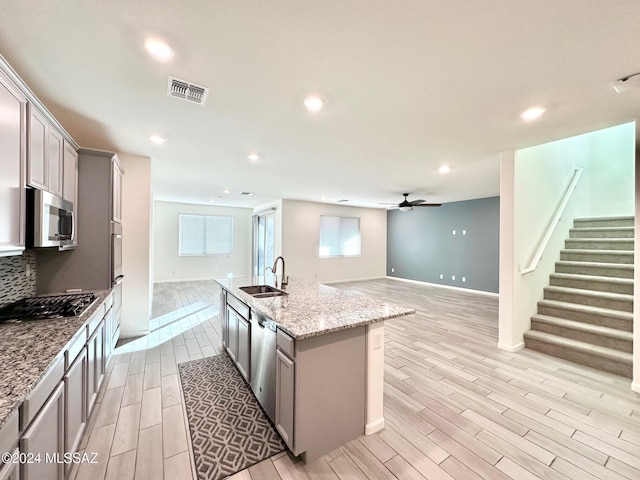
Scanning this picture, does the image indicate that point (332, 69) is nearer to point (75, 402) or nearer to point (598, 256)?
point (75, 402)

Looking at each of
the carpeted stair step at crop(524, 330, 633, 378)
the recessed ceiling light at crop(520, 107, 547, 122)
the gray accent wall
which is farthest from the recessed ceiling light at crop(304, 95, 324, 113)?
the gray accent wall

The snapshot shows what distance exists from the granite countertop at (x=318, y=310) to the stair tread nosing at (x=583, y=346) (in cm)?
264

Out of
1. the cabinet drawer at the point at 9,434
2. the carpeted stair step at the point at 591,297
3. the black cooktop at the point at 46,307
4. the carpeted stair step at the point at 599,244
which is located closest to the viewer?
the cabinet drawer at the point at 9,434

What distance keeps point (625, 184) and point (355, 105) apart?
6.03m

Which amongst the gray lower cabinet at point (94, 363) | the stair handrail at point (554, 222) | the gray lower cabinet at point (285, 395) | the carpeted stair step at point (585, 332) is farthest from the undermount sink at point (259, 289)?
the carpeted stair step at point (585, 332)

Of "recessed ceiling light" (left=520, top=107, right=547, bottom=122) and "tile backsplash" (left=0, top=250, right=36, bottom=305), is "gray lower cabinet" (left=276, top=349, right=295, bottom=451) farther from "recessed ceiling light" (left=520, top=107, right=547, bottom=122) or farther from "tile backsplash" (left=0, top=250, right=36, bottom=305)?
"recessed ceiling light" (left=520, top=107, right=547, bottom=122)

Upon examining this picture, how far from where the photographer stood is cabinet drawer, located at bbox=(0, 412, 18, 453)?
2.88 feet

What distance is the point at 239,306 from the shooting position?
266 centimetres

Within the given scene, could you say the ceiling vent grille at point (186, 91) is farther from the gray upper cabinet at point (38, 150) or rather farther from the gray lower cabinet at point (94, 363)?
the gray lower cabinet at point (94, 363)

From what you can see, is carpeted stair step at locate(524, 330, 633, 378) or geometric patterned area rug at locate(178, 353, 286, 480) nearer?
geometric patterned area rug at locate(178, 353, 286, 480)

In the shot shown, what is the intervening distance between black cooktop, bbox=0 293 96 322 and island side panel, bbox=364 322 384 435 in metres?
2.16

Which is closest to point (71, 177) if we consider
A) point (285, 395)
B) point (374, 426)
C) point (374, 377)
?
point (285, 395)

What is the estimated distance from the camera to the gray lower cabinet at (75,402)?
4.89 ft

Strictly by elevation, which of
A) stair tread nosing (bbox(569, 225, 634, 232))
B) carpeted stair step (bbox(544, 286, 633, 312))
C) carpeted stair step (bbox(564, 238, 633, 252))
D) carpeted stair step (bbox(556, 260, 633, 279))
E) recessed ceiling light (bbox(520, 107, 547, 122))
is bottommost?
carpeted stair step (bbox(544, 286, 633, 312))
